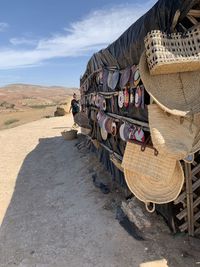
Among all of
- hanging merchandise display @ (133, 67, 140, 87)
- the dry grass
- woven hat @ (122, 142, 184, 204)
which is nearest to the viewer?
woven hat @ (122, 142, 184, 204)

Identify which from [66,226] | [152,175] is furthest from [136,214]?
[152,175]

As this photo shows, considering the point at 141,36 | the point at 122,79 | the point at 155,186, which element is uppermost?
the point at 141,36

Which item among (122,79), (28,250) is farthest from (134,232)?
(122,79)

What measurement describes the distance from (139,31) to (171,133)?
2.04 meters

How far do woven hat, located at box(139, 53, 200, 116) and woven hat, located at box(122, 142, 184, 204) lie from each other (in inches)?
27.8

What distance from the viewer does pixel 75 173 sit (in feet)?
32.0

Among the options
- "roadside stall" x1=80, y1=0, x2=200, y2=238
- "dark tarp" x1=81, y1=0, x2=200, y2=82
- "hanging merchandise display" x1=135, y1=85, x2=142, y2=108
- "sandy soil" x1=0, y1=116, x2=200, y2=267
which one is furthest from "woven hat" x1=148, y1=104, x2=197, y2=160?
"sandy soil" x1=0, y1=116, x2=200, y2=267

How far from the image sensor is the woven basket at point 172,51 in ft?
13.3

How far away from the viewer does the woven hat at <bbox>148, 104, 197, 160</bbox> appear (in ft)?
13.3

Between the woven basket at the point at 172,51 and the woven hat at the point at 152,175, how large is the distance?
1.15 m

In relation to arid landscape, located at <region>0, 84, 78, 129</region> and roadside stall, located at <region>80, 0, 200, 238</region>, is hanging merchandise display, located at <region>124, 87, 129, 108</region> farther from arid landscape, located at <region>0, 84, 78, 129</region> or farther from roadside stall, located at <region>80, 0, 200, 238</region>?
arid landscape, located at <region>0, 84, 78, 129</region>

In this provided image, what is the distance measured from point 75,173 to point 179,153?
599 centimetres

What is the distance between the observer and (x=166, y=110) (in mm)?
4039

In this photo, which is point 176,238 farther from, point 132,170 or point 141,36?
point 141,36
